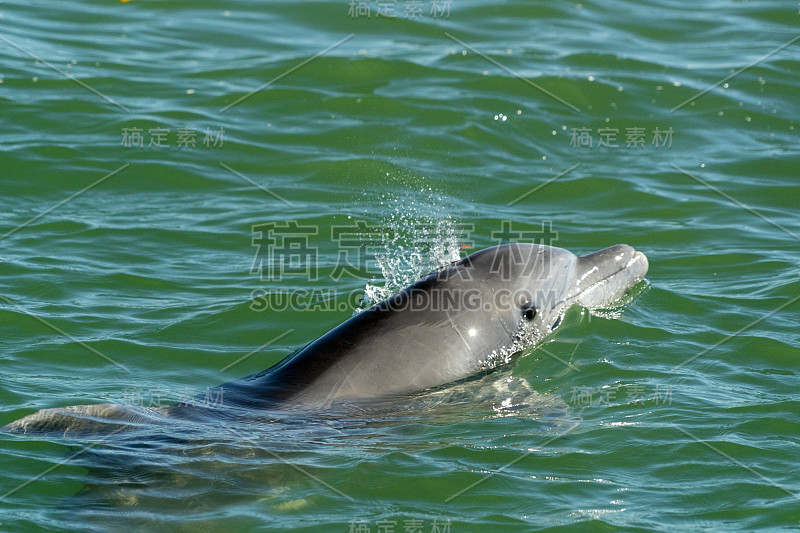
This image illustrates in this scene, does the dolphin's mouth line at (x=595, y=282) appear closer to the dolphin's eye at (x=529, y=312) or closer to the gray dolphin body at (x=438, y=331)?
the gray dolphin body at (x=438, y=331)

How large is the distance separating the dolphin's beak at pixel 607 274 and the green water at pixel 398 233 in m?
0.23

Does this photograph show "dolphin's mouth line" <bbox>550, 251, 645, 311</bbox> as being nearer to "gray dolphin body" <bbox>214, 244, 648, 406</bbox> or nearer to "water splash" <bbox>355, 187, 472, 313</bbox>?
"gray dolphin body" <bbox>214, 244, 648, 406</bbox>

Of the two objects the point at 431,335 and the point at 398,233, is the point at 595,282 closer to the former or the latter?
the point at 431,335

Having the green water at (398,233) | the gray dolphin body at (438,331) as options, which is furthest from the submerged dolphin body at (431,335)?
the green water at (398,233)

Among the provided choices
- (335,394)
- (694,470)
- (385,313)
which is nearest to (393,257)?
(385,313)

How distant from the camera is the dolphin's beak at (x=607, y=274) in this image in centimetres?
906

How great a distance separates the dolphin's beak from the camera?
29.7 ft

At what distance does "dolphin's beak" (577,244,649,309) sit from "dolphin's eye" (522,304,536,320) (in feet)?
2.29

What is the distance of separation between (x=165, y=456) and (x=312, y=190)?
672 cm

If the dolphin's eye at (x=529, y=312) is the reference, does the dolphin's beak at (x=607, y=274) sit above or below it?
above

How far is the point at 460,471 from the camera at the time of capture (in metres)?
6.64

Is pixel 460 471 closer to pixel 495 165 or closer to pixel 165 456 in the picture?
pixel 165 456

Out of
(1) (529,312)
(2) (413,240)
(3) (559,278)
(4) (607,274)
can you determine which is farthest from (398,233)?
(1) (529,312)

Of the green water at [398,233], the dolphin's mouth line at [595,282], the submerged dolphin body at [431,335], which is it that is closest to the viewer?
the green water at [398,233]
